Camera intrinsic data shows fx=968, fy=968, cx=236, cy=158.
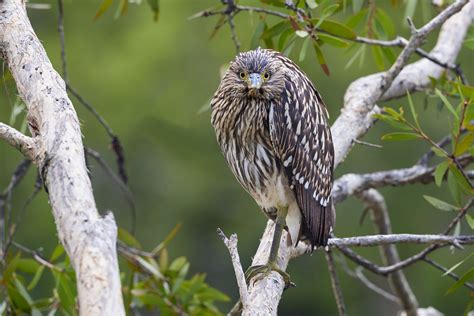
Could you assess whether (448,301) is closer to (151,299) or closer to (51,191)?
(151,299)

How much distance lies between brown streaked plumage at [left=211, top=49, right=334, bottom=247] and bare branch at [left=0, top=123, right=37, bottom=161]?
→ 103cm

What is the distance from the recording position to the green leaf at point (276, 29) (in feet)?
10.9

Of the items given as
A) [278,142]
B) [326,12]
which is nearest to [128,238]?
[278,142]

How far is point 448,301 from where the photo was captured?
38.0 ft

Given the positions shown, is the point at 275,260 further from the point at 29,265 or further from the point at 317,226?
the point at 29,265

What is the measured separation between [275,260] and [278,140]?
→ 14.5 inches

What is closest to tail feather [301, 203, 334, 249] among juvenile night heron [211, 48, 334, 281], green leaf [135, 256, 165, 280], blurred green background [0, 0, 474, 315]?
juvenile night heron [211, 48, 334, 281]

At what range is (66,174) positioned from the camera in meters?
1.80

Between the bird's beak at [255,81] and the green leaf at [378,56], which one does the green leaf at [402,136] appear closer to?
the bird's beak at [255,81]

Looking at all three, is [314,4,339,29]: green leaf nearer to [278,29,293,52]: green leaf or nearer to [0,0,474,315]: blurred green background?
[278,29,293,52]: green leaf

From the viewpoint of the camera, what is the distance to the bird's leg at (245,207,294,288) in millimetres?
2826

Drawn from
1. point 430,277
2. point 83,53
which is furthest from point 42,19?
point 430,277

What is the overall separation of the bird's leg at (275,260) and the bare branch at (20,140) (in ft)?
3.18

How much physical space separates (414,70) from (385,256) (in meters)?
0.76
